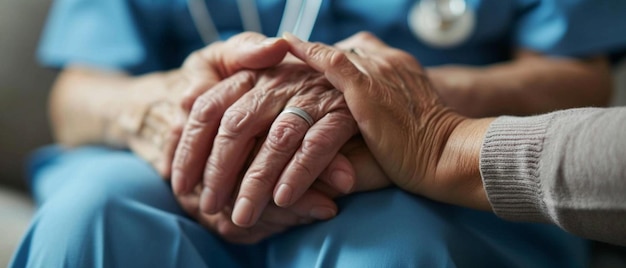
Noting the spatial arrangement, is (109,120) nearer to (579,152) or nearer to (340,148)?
(340,148)

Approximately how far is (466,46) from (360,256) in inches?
18.6

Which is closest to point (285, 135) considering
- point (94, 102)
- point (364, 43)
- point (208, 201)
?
point (208, 201)

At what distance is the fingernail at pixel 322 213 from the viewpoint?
643 millimetres

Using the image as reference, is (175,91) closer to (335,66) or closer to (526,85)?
(335,66)

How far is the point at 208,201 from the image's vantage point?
0.67m

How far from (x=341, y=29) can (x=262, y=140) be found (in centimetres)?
33

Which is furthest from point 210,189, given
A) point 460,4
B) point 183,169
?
point 460,4

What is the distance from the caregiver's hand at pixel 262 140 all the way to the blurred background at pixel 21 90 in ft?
1.75

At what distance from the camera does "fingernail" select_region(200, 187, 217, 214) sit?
0.66 meters

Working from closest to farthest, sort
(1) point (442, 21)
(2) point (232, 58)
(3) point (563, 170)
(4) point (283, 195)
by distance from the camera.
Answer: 1. (3) point (563, 170)
2. (4) point (283, 195)
3. (2) point (232, 58)
4. (1) point (442, 21)

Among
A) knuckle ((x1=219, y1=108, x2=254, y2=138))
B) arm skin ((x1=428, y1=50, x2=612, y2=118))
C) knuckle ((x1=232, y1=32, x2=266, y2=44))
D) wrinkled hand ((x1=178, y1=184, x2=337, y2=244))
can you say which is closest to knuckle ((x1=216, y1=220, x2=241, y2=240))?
wrinkled hand ((x1=178, y1=184, x2=337, y2=244))

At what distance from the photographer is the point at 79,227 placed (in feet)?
2.01

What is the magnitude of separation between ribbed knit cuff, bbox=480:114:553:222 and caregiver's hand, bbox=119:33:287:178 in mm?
255

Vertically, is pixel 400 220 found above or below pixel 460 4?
below
